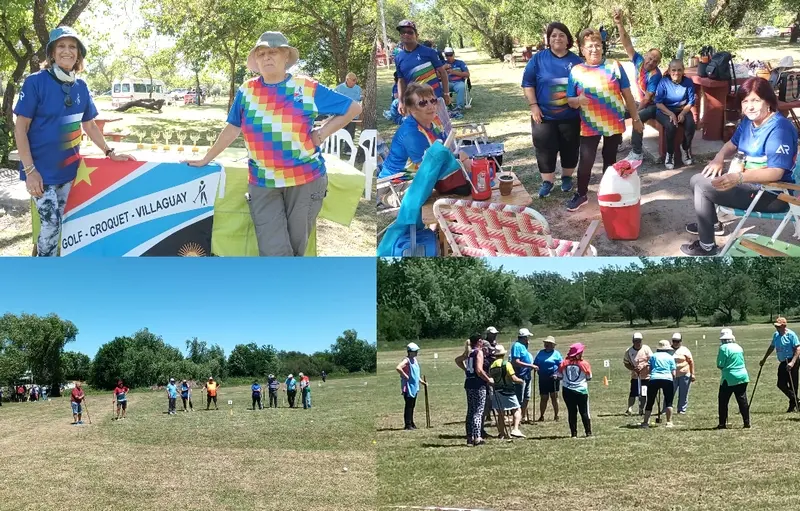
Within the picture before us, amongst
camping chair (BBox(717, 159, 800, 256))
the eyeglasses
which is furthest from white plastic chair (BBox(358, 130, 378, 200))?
camping chair (BBox(717, 159, 800, 256))

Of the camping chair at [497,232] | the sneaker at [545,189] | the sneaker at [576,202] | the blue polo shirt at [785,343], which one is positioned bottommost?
the blue polo shirt at [785,343]

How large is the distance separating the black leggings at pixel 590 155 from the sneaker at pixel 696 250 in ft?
2.12

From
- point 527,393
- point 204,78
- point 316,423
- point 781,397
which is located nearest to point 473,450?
point 527,393

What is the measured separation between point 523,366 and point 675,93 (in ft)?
6.00

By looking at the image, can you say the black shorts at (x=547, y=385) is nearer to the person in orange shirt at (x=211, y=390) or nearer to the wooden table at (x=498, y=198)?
the wooden table at (x=498, y=198)

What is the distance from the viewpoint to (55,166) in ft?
13.2

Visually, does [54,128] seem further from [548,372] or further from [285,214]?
[548,372]

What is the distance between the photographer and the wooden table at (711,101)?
4582 mm

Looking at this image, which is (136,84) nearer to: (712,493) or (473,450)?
(473,450)

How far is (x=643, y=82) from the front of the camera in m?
4.72

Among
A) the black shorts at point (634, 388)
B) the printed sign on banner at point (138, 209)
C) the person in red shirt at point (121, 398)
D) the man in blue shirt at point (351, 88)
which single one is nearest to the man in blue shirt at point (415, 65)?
the man in blue shirt at point (351, 88)

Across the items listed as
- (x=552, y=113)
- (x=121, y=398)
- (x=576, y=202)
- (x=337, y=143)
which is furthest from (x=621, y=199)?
(x=121, y=398)

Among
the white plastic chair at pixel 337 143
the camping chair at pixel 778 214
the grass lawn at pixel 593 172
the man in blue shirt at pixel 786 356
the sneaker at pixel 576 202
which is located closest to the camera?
the camping chair at pixel 778 214

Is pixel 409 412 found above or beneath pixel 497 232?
beneath
